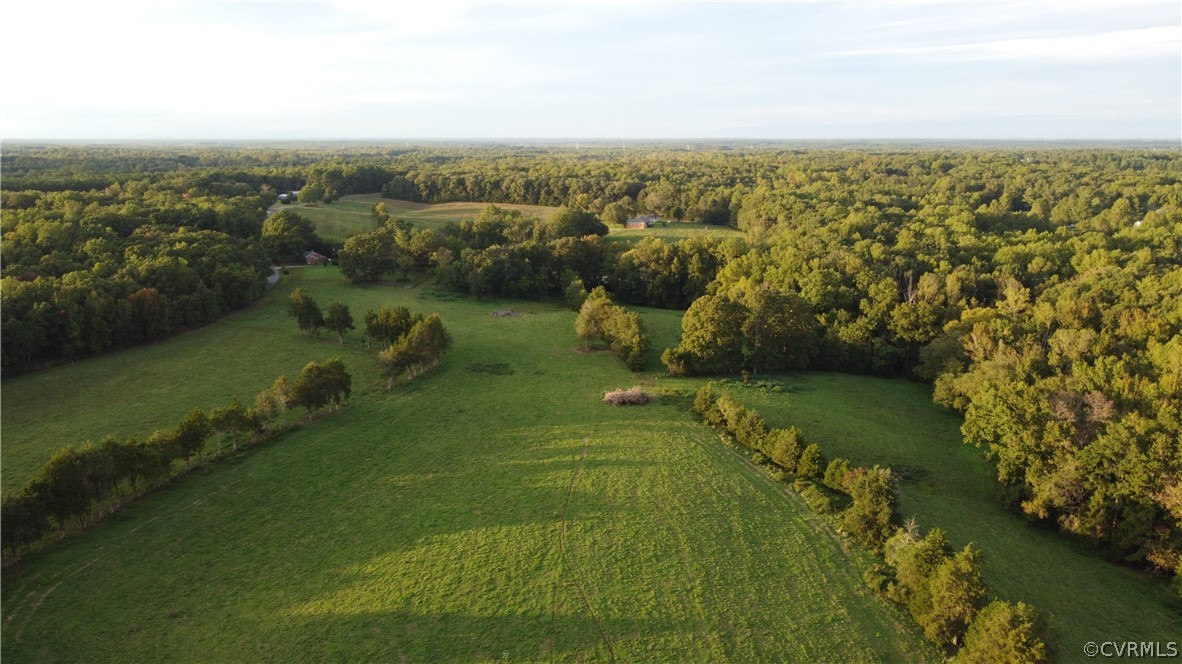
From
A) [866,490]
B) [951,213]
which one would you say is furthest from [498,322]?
[951,213]

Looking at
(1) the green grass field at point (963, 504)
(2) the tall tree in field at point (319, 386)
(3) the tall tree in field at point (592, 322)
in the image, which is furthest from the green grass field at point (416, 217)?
(2) the tall tree in field at point (319, 386)

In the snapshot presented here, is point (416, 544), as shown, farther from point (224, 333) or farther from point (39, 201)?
point (39, 201)

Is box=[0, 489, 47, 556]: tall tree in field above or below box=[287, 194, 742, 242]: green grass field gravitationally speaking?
below

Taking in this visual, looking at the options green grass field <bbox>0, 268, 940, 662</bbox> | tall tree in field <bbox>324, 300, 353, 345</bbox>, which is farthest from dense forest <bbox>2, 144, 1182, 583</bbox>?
tall tree in field <bbox>324, 300, 353, 345</bbox>

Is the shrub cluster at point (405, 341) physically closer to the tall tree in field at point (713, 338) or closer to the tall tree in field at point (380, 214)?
the tall tree in field at point (713, 338)

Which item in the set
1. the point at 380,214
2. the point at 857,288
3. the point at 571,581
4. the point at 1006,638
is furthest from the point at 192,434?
the point at 380,214

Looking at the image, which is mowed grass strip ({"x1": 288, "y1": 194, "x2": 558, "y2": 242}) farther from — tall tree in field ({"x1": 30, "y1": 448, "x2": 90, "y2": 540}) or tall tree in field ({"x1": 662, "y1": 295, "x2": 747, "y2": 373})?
tall tree in field ({"x1": 30, "y1": 448, "x2": 90, "y2": 540})

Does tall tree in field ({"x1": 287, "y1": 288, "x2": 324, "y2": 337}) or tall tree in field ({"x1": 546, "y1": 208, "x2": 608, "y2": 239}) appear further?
Result: tall tree in field ({"x1": 546, "y1": 208, "x2": 608, "y2": 239})
